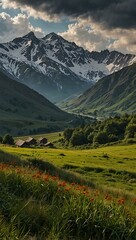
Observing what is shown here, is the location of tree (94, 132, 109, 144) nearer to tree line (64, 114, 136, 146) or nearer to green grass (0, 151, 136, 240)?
A: tree line (64, 114, 136, 146)

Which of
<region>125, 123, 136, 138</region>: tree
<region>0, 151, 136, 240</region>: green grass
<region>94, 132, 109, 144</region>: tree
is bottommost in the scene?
→ <region>0, 151, 136, 240</region>: green grass

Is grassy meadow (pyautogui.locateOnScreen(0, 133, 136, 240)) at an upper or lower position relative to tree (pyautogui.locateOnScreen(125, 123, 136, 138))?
lower

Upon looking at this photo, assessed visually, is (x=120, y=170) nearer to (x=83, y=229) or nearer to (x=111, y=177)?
(x=111, y=177)

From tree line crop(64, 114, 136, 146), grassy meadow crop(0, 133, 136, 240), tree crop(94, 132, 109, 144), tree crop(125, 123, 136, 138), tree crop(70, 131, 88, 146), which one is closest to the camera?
grassy meadow crop(0, 133, 136, 240)

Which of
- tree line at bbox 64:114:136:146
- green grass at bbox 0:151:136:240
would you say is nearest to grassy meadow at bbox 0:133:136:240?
green grass at bbox 0:151:136:240

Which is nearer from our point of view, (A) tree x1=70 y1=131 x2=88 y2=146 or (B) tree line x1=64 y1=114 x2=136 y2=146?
(B) tree line x1=64 y1=114 x2=136 y2=146

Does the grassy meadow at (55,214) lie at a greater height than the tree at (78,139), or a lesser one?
lesser

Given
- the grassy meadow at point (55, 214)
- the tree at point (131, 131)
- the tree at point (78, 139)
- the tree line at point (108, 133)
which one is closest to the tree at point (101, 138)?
the tree line at point (108, 133)

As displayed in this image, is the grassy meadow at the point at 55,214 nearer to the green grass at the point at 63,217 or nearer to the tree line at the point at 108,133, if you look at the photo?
the green grass at the point at 63,217

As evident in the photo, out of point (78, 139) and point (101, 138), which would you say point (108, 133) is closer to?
point (101, 138)

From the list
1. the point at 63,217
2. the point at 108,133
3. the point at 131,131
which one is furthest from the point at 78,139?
the point at 63,217

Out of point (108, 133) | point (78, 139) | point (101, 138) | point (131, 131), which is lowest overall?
point (101, 138)

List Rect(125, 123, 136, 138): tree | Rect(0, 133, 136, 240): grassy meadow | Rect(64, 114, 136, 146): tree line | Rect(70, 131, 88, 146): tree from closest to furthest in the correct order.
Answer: Rect(0, 133, 136, 240): grassy meadow < Rect(125, 123, 136, 138): tree < Rect(64, 114, 136, 146): tree line < Rect(70, 131, 88, 146): tree

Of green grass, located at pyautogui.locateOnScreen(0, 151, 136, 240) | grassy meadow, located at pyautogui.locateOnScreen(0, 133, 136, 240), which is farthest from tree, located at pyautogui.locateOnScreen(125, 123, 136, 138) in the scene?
green grass, located at pyautogui.locateOnScreen(0, 151, 136, 240)
